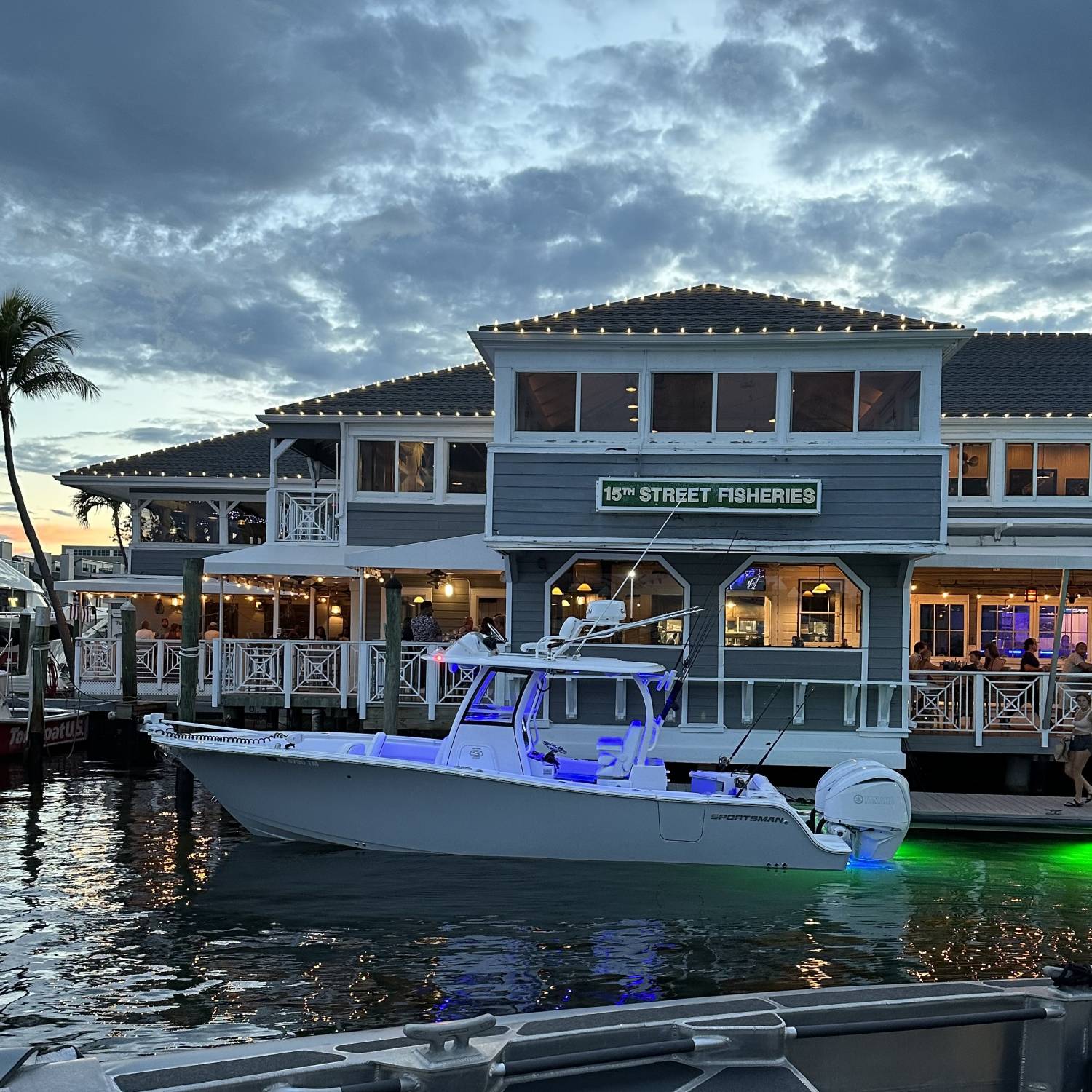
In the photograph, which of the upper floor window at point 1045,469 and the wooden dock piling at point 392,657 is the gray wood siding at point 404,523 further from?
the upper floor window at point 1045,469

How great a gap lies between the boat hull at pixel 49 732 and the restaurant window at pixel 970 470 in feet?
54.9

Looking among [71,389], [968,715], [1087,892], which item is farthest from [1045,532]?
[71,389]

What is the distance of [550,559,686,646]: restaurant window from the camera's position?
1750 centimetres

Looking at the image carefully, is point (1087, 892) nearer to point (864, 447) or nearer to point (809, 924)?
point (809, 924)

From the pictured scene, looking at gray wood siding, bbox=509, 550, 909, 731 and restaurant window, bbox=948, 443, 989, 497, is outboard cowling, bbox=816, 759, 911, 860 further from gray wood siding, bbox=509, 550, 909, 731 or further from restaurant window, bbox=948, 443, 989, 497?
restaurant window, bbox=948, 443, 989, 497

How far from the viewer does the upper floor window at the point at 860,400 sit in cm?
1719

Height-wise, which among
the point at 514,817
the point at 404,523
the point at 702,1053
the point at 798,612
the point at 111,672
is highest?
the point at 404,523

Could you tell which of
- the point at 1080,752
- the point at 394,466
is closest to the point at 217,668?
the point at 394,466

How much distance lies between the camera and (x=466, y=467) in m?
23.9

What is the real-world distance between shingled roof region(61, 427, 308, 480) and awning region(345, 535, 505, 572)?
986cm

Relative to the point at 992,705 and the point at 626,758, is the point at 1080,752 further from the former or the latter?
the point at 626,758

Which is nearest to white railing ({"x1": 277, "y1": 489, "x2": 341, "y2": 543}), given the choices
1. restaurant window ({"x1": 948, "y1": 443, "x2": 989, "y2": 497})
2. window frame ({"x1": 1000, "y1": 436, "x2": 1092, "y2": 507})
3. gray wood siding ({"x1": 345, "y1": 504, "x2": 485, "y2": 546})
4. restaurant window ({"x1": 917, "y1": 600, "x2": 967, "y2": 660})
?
gray wood siding ({"x1": 345, "y1": 504, "x2": 485, "y2": 546})

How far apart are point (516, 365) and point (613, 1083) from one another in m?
14.1

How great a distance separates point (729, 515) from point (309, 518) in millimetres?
9818
